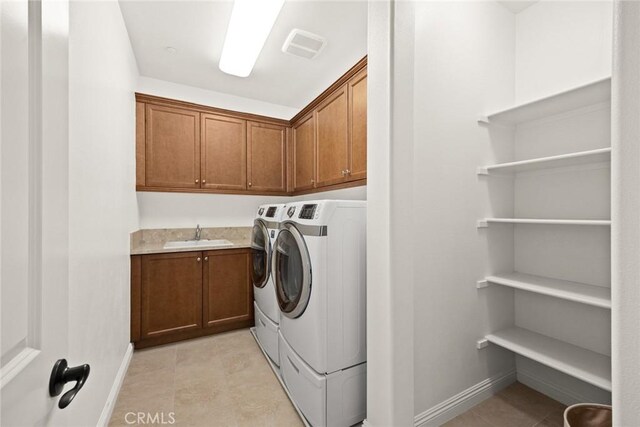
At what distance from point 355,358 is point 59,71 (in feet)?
5.51

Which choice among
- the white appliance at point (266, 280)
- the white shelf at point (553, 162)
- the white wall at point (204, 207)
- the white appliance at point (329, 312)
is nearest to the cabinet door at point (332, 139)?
the white wall at point (204, 207)

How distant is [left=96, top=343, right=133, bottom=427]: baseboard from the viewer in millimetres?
1479

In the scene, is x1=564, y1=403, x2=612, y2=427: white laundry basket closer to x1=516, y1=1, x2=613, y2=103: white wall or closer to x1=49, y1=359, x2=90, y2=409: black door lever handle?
x1=516, y1=1, x2=613, y2=103: white wall

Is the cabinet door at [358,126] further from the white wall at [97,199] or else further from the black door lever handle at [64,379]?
the black door lever handle at [64,379]

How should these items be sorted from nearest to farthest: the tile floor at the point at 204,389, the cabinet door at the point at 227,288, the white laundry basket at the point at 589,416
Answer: the white laundry basket at the point at 589,416 < the tile floor at the point at 204,389 < the cabinet door at the point at 227,288

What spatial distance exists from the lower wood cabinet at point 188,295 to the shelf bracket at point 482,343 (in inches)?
81.1

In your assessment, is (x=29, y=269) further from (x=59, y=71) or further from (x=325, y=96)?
(x=325, y=96)

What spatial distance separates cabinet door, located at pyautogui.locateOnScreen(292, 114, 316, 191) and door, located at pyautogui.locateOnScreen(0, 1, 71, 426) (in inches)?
91.7

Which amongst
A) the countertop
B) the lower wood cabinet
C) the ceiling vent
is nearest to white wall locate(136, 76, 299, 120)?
the ceiling vent

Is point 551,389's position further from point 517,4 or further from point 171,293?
point 171,293

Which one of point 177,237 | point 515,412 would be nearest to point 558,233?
point 515,412

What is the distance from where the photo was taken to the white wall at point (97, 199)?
1.11m

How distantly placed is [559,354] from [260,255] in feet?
7.02

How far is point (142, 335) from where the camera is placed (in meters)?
2.34
